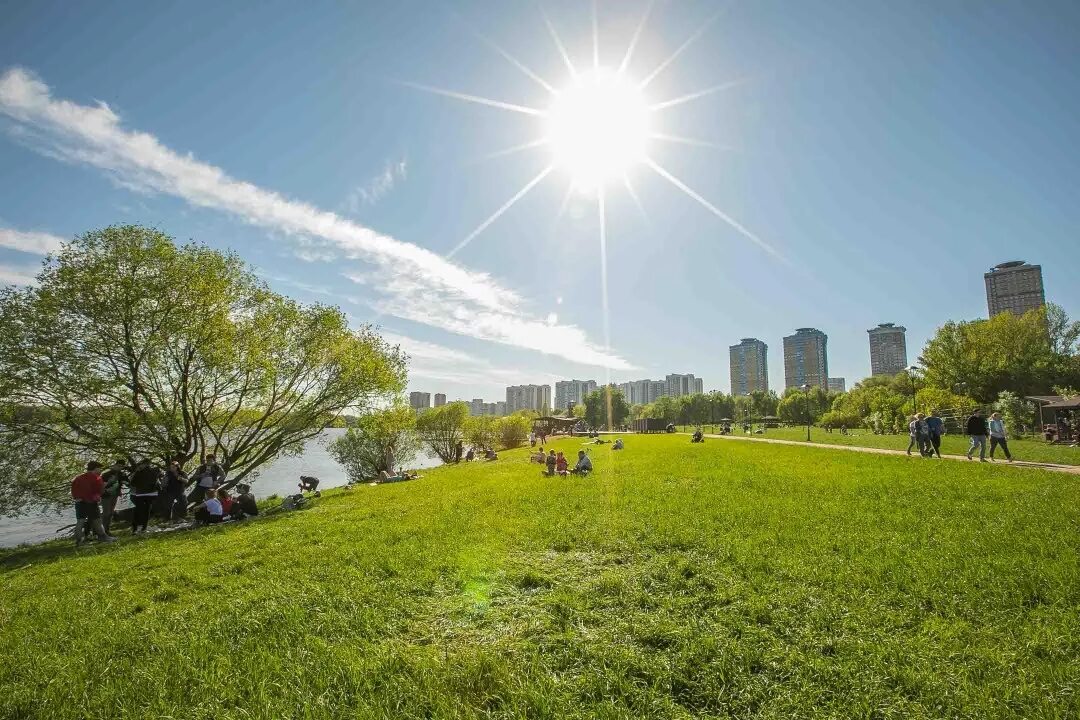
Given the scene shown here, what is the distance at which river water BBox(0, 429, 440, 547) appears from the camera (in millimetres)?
22547

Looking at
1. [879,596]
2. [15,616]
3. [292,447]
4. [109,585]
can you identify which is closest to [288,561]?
[109,585]

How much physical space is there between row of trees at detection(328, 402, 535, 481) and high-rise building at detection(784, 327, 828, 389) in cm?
13854

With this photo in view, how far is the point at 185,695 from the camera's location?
13.6 feet

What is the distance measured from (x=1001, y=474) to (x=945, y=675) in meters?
14.8

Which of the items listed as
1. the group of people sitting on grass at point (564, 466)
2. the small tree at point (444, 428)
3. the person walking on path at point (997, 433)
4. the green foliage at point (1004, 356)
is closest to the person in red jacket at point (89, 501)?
the group of people sitting on grass at point (564, 466)

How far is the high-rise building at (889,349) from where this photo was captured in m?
160

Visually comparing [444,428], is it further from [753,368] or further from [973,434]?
[753,368]

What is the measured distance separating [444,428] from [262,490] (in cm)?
2727

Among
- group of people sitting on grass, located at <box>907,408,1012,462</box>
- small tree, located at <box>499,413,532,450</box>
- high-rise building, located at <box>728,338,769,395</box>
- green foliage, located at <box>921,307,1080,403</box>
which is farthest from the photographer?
high-rise building, located at <box>728,338,769,395</box>

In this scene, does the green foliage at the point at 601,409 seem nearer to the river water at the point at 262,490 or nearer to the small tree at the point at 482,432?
the small tree at the point at 482,432

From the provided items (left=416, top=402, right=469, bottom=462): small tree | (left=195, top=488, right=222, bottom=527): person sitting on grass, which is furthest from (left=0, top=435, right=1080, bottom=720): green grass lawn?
(left=416, top=402, right=469, bottom=462): small tree

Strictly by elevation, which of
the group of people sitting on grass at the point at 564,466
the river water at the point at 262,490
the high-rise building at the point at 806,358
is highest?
the high-rise building at the point at 806,358

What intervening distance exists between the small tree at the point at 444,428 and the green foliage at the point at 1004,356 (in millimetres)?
64155

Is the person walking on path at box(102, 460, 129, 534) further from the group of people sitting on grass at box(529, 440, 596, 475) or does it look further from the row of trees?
the group of people sitting on grass at box(529, 440, 596, 475)
